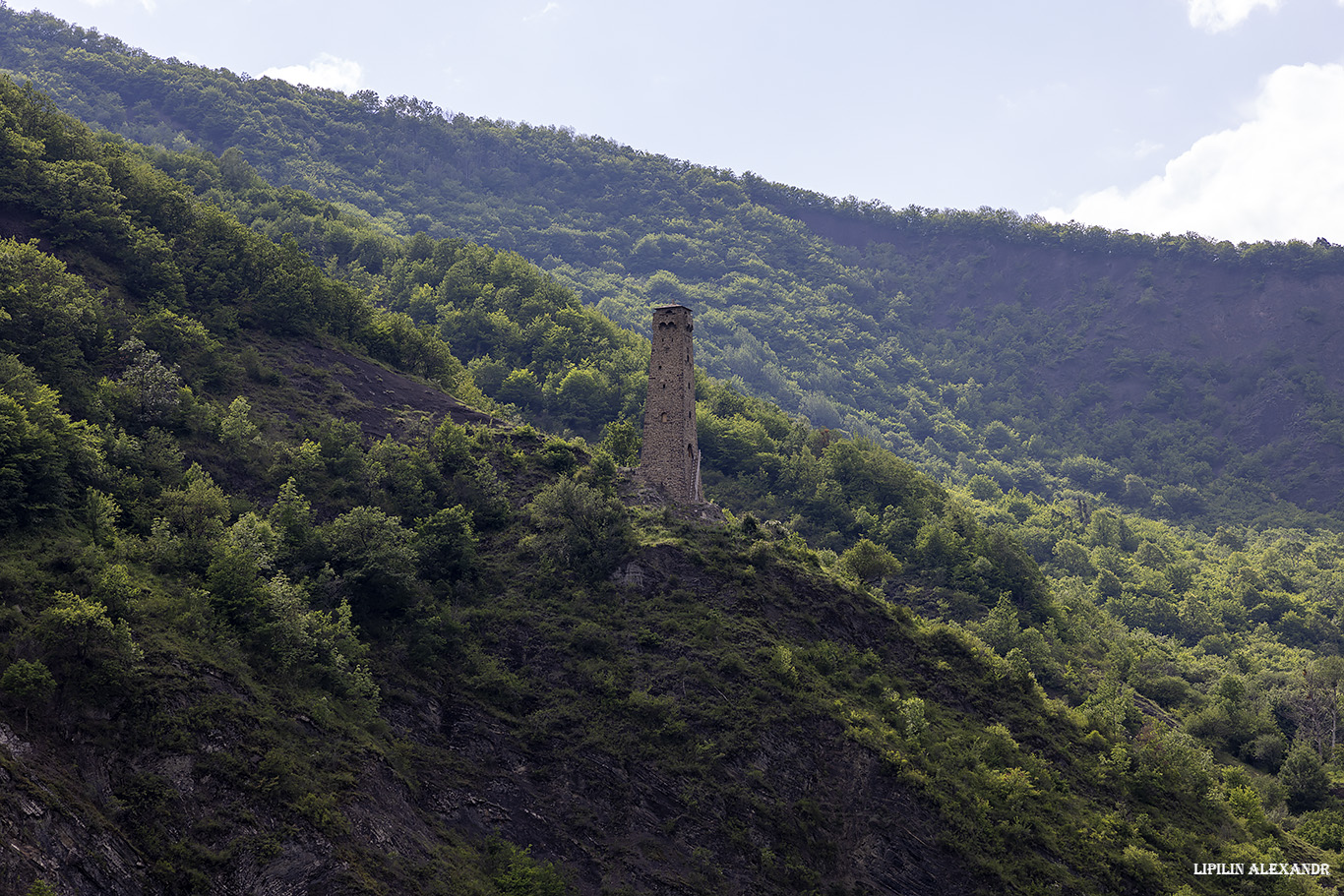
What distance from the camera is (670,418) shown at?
205ft

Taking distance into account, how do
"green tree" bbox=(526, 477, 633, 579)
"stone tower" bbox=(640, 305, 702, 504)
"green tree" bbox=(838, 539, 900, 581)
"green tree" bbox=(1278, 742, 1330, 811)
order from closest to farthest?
"green tree" bbox=(526, 477, 633, 579) < "stone tower" bbox=(640, 305, 702, 504) < "green tree" bbox=(1278, 742, 1330, 811) < "green tree" bbox=(838, 539, 900, 581)

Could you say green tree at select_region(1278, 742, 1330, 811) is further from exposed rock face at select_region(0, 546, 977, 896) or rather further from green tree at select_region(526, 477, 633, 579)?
green tree at select_region(526, 477, 633, 579)

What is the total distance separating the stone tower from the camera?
2451 inches

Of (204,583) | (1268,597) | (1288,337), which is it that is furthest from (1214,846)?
(1288,337)

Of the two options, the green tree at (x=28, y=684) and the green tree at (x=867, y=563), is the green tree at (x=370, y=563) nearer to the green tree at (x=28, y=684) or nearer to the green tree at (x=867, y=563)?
the green tree at (x=28, y=684)

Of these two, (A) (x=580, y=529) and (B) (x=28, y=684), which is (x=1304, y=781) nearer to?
A: (A) (x=580, y=529)

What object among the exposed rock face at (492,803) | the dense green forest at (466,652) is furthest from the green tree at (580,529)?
the exposed rock face at (492,803)

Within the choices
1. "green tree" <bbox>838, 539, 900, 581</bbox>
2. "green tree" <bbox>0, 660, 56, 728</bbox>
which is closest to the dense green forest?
"green tree" <bbox>0, 660, 56, 728</bbox>

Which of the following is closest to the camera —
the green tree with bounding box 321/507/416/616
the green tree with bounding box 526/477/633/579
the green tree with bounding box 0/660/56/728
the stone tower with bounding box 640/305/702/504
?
the green tree with bounding box 0/660/56/728

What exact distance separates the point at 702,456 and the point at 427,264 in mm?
39442

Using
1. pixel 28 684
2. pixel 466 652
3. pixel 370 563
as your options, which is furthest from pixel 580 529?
pixel 28 684

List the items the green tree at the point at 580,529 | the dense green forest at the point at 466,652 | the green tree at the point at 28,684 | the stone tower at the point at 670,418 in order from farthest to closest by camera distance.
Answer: the stone tower at the point at 670,418
the green tree at the point at 580,529
the dense green forest at the point at 466,652
the green tree at the point at 28,684

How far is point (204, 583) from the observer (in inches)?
1646

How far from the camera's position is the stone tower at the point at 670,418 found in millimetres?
62250
